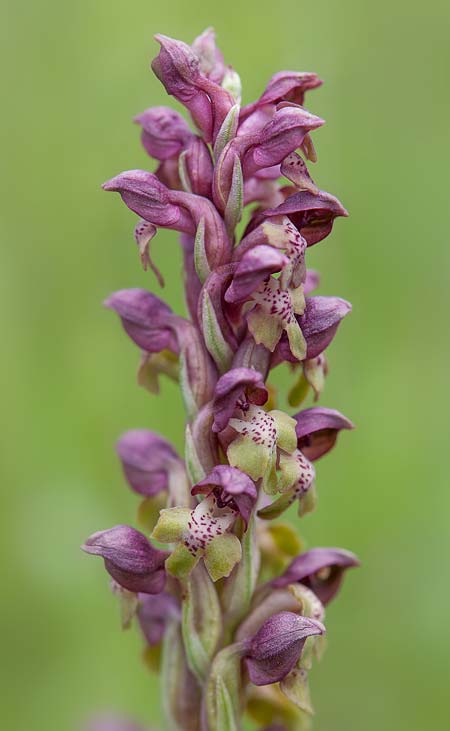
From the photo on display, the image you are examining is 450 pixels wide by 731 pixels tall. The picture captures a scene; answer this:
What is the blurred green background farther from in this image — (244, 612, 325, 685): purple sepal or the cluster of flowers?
(244, 612, 325, 685): purple sepal

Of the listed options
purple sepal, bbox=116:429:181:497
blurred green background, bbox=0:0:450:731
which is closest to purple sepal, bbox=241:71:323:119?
purple sepal, bbox=116:429:181:497

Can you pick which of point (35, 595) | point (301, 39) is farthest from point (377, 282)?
point (35, 595)

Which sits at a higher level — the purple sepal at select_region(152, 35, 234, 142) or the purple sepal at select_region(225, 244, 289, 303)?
the purple sepal at select_region(152, 35, 234, 142)

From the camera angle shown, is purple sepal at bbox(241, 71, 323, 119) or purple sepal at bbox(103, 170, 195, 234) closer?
purple sepal at bbox(103, 170, 195, 234)

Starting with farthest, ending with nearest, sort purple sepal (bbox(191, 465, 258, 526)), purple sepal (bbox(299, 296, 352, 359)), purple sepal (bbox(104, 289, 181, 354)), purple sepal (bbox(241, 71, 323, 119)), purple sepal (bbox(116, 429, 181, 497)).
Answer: purple sepal (bbox(116, 429, 181, 497)) < purple sepal (bbox(104, 289, 181, 354)) < purple sepal (bbox(241, 71, 323, 119)) < purple sepal (bbox(299, 296, 352, 359)) < purple sepal (bbox(191, 465, 258, 526))

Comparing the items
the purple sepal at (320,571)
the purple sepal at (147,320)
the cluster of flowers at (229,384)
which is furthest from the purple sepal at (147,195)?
the purple sepal at (320,571)

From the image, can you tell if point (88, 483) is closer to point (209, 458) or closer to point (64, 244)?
point (64, 244)
